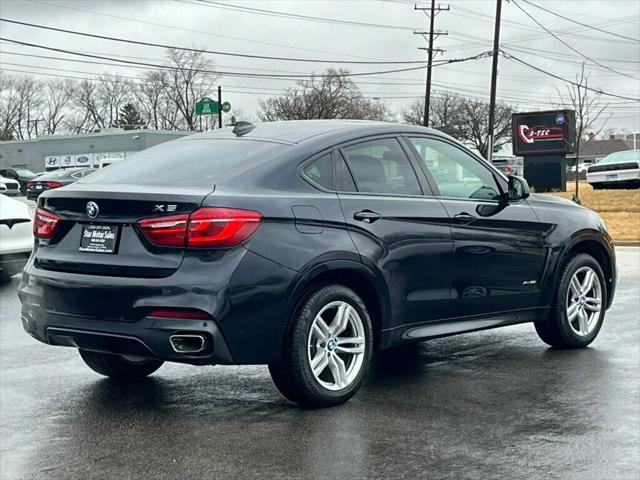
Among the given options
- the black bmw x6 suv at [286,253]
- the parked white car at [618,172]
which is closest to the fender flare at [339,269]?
the black bmw x6 suv at [286,253]

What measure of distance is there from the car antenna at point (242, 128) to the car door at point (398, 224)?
0.73 metres

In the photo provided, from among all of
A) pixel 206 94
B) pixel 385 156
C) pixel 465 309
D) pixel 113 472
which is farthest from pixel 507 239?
pixel 206 94

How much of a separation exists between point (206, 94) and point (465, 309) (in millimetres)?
102461

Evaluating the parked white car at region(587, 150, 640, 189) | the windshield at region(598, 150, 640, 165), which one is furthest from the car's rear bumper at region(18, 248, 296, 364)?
the windshield at region(598, 150, 640, 165)

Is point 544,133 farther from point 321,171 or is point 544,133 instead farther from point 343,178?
point 321,171

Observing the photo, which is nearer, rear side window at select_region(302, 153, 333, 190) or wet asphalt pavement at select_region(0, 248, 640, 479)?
wet asphalt pavement at select_region(0, 248, 640, 479)

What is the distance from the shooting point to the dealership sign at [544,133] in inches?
1599

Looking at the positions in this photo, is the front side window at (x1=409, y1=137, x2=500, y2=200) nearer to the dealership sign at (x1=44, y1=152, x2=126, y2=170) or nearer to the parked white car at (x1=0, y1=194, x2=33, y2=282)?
the parked white car at (x1=0, y1=194, x2=33, y2=282)

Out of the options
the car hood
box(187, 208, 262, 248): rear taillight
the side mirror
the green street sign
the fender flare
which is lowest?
the fender flare

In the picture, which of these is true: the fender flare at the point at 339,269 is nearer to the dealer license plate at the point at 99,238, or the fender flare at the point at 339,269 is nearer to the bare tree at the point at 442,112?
the dealer license plate at the point at 99,238

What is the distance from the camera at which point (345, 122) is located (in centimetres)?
657

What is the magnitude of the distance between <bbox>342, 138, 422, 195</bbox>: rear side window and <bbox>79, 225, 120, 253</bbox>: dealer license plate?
154cm

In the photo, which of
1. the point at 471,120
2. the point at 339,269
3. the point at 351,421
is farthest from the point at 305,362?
the point at 471,120

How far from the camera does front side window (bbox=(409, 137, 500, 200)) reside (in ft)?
21.7
